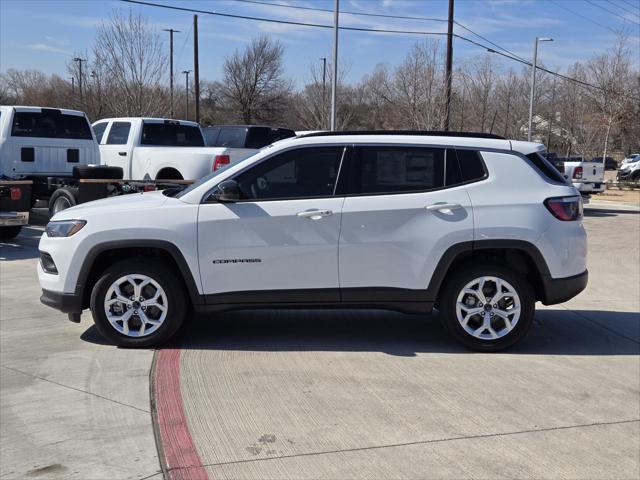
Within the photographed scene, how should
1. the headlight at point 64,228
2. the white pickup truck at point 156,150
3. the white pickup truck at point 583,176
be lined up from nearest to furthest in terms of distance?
1. the headlight at point 64,228
2. the white pickup truck at point 156,150
3. the white pickup truck at point 583,176

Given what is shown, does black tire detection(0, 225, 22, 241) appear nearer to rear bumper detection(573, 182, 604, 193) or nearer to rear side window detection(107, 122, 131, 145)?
rear side window detection(107, 122, 131, 145)

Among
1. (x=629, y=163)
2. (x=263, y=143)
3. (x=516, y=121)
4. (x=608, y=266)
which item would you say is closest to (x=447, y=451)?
(x=608, y=266)

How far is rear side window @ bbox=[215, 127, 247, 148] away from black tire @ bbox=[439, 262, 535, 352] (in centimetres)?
1145

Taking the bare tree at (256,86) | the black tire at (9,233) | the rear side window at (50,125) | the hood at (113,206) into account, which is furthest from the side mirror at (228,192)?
the bare tree at (256,86)

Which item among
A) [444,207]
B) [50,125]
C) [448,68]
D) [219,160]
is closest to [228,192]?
[444,207]

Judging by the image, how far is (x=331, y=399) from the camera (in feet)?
15.5

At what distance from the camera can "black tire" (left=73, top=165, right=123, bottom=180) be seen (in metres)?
11.4

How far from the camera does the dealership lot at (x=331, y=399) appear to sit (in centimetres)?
384

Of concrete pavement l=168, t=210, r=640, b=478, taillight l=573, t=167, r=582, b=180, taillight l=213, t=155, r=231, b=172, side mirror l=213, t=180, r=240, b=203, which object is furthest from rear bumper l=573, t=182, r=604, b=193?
side mirror l=213, t=180, r=240, b=203

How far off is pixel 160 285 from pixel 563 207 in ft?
11.4

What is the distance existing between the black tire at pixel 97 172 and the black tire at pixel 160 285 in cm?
620

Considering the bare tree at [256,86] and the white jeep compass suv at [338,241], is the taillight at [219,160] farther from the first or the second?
the bare tree at [256,86]

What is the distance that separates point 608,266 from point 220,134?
10394 millimetres

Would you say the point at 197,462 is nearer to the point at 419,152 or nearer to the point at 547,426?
the point at 547,426
